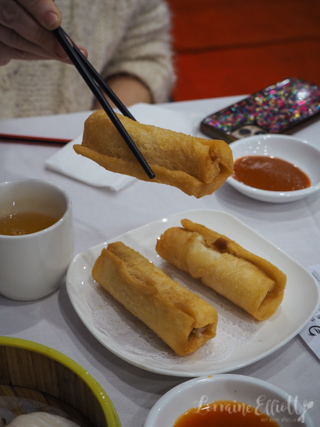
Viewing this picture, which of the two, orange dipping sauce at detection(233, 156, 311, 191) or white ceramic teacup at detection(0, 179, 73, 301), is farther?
orange dipping sauce at detection(233, 156, 311, 191)

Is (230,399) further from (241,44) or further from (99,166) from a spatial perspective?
(241,44)

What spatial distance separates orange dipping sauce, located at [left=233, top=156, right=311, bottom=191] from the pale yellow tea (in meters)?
0.60

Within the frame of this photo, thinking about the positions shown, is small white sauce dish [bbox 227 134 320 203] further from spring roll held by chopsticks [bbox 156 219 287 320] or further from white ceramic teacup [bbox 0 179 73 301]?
white ceramic teacup [bbox 0 179 73 301]

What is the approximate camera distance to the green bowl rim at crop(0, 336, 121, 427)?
26.9 inches

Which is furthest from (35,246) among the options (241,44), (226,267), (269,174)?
(241,44)

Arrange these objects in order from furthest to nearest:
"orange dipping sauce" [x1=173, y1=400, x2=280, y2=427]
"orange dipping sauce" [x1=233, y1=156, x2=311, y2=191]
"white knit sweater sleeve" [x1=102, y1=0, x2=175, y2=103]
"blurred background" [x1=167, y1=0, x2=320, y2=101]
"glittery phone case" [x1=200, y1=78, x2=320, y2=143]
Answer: "blurred background" [x1=167, y1=0, x2=320, y2=101] < "white knit sweater sleeve" [x1=102, y1=0, x2=175, y2=103] < "glittery phone case" [x1=200, y1=78, x2=320, y2=143] < "orange dipping sauce" [x1=233, y1=156, x2=311, y2=191] < "orange dipping sauce" [x1=173, y1=400, x2=280, y2=427]

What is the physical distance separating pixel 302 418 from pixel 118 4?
66.4 inches

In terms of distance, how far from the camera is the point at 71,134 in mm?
1708

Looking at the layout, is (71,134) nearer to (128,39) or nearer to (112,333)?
(128,39)

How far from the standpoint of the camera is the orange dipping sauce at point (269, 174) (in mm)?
1429

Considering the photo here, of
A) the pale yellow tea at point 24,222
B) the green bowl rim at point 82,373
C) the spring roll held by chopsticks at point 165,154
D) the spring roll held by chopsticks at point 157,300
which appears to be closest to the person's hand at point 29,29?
the spring roll held by chopsticks at point 165,154

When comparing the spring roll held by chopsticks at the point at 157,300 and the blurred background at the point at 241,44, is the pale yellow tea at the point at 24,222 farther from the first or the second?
the blurred background at the point at 241,44

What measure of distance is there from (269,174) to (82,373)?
930mm

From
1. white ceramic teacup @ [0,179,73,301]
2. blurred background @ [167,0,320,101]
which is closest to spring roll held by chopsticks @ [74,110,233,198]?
white ceramic teacup @ [0,179,73,301]
